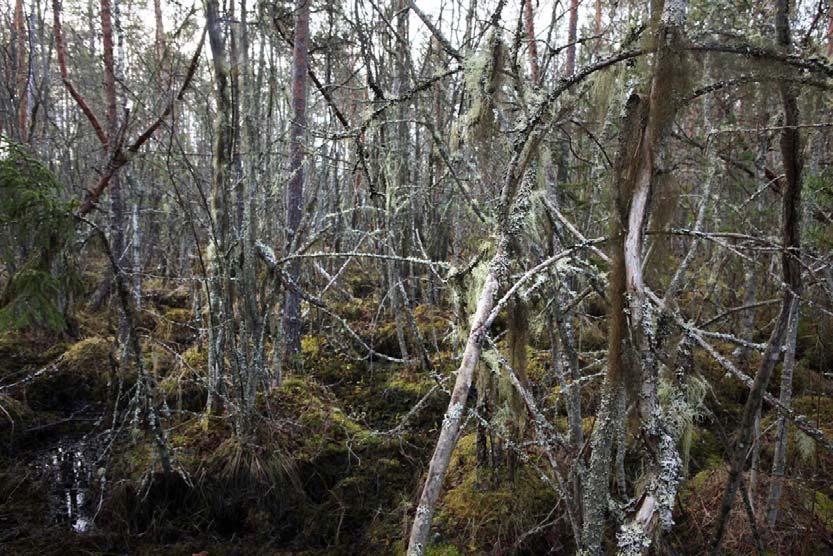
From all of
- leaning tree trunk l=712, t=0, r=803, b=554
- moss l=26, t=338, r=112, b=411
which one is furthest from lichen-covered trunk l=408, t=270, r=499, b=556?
moss l=26, t=338, r=112, b=411

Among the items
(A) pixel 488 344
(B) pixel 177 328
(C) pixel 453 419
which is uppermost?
(C) pixel 453 419

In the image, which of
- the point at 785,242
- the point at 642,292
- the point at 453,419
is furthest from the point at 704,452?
the point at 453,419

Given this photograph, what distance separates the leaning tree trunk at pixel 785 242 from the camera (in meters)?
1.28

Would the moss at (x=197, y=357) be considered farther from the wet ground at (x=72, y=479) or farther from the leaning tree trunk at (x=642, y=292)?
the leaning tree trunk at (x=642, y=292)

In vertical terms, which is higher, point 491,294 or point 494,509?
point 491,294

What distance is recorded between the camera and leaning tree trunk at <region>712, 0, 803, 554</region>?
1.28 metres

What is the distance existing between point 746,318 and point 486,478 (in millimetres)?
2852

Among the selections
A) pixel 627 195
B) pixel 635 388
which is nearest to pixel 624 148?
pixel 627 195

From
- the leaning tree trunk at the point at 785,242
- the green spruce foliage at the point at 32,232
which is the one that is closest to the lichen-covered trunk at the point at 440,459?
the leaning tree trunk at the point at 785,242

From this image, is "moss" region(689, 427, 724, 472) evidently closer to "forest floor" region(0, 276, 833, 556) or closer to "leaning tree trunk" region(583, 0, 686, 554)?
"forest floor" region(0, 276, 833, 556)

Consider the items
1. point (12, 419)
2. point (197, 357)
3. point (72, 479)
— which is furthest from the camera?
point (197, 357)

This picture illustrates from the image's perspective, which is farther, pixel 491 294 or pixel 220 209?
pixel 220 209

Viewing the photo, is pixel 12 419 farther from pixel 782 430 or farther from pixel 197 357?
pixel 782 430

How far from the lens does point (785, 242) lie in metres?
1.45
